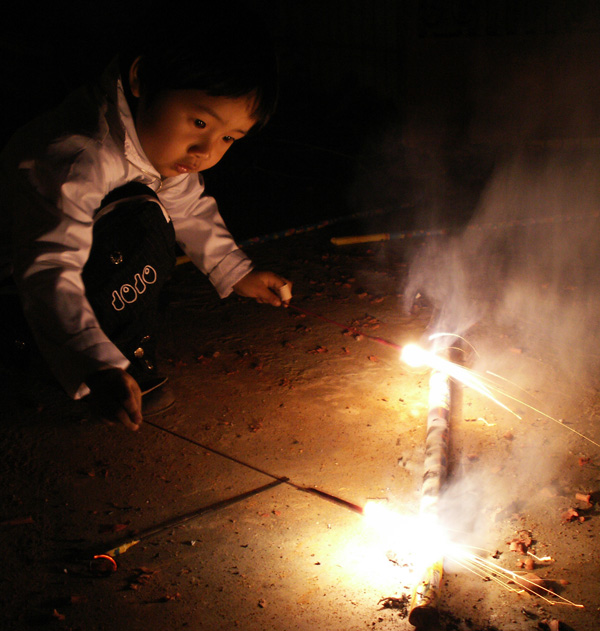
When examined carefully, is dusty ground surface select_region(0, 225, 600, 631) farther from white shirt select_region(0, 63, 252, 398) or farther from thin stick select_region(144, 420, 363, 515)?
white shirt select_region(0, 63, 252, 398)

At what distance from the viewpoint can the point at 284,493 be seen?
2.46 metres

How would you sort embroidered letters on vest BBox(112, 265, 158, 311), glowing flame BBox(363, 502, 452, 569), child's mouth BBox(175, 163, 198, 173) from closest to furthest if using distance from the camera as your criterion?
glowing flame BBox(363, 502, 452, 569) → child's mouth BBox(175, 163, 198, 173) → embroidered letters on vest BBox(112, 265, 158, 311)

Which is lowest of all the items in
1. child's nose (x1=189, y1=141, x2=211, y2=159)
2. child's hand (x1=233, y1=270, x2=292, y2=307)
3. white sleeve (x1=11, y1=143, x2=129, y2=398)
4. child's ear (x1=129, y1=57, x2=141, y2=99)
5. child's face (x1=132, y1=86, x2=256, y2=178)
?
Answer: child's hand (x1=233, y1=270, x2=292, y2=307)

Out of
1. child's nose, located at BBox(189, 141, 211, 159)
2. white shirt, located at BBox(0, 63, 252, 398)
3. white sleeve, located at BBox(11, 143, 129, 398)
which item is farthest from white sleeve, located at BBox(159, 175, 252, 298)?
white sleeve, located at BBox(11, 143, 129, 398)

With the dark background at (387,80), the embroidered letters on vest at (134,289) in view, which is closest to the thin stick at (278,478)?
the embroidered letters on vest at (134,289)

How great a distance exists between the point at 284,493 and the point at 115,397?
95 cm

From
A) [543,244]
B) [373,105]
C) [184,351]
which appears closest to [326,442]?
[184,351]

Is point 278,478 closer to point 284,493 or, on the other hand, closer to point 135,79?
point 284,493

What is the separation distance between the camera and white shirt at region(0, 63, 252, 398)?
1923 mm

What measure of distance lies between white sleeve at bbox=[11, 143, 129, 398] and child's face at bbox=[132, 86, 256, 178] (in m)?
0.30

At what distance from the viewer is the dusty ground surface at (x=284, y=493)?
1970 millimetres

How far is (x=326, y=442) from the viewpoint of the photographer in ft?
9.05

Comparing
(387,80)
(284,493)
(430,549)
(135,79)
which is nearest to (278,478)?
(284,493)

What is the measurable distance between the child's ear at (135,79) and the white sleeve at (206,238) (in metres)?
0.83
